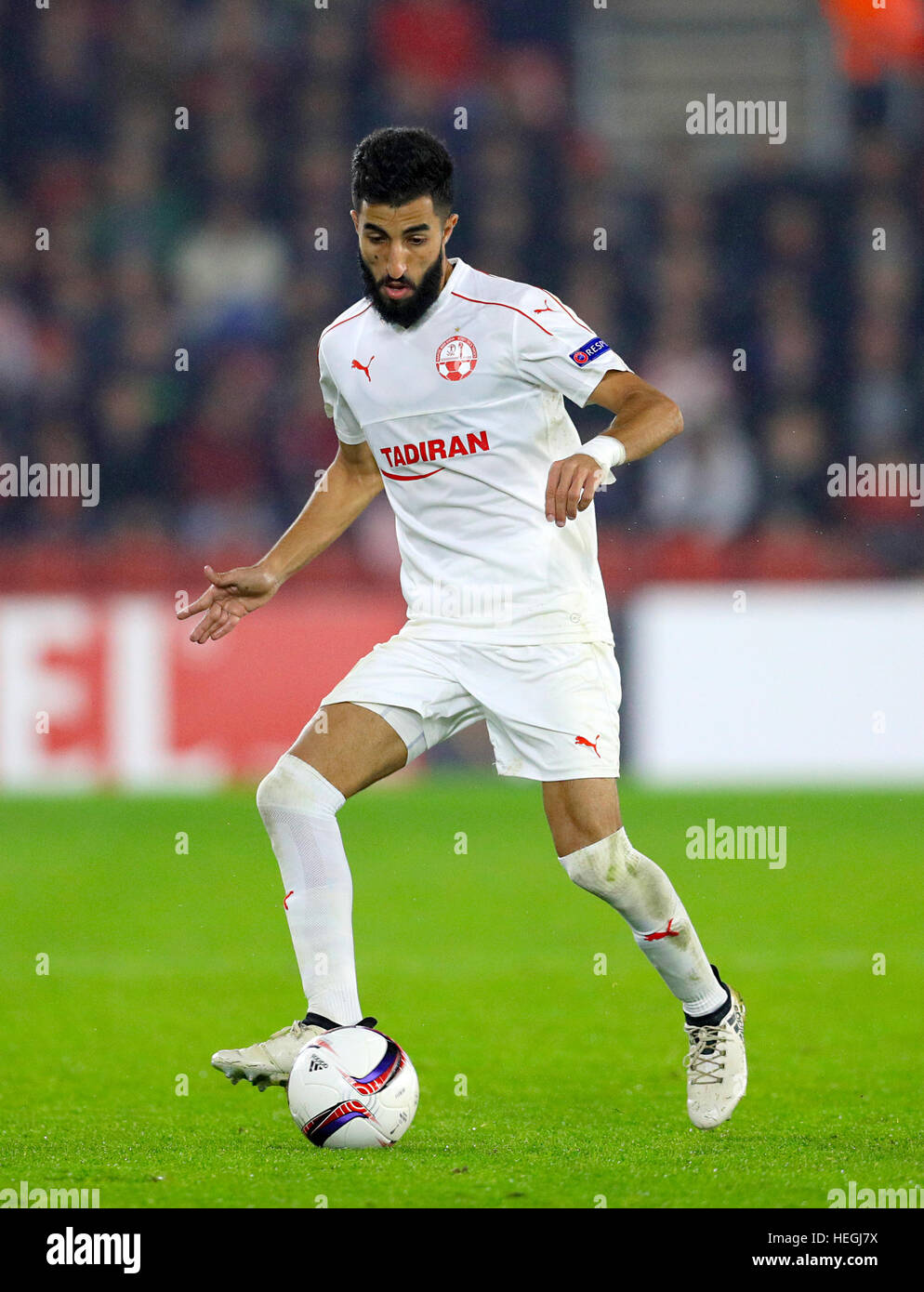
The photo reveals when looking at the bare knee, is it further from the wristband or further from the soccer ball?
the wristband

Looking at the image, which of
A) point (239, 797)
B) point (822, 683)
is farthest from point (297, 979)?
point (822, 683)

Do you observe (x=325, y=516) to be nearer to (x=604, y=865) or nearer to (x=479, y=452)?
(x=479, y=452)

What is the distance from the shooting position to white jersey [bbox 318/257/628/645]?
4457mm

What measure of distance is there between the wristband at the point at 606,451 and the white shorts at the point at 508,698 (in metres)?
0.58

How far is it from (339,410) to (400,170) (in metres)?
0.68

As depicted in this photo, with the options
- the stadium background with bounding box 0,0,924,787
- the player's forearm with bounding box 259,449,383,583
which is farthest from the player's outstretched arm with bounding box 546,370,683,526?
the stadium background with bounding box 0,0,924,787

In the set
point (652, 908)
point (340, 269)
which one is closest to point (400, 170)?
point (652, 908)

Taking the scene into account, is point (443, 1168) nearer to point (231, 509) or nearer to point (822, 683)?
point (822, 683)

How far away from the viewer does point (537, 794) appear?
35.6ft

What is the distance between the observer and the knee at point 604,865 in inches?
171

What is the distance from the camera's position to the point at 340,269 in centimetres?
1336

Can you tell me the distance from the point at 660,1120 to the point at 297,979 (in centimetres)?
210

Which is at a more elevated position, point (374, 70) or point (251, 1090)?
point (374, 70)

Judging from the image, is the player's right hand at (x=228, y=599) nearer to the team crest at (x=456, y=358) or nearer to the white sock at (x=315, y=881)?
the white sock at (x=315, y=881)
